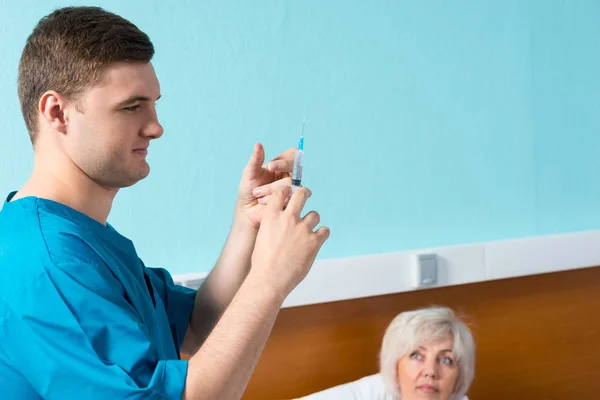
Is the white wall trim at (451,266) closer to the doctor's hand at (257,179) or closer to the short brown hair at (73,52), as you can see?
the doctor's hand at (257,179)

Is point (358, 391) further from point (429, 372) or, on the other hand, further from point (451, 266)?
point (451, 266)

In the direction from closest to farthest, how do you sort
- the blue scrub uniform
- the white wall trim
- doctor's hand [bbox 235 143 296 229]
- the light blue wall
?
the blue scrub uniform < doctor's hand [bbox 235 143 296 229] < the light blue wall < the white wall trim

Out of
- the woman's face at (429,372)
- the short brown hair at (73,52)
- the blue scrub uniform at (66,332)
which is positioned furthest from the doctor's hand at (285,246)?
the woman's face at (429,372)

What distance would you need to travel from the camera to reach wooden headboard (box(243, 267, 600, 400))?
233 centimetres

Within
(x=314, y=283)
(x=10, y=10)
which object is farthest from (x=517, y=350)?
(x=10, y=10)

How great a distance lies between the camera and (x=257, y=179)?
4.16 ft

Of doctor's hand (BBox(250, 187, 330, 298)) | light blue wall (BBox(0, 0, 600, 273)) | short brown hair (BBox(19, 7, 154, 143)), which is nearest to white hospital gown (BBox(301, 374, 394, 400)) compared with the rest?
light blue wall (BBox(0, 0, 600, 273))

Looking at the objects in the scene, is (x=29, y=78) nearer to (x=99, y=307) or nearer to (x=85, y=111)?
(x=85, y=111)

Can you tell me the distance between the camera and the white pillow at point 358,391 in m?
2.27

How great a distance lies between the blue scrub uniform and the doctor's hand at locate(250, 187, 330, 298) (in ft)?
0.53

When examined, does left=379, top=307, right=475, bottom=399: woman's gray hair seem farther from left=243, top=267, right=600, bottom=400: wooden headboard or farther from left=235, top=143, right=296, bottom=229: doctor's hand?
left=235, top=143, right=296, bottom=229: doctor's hand

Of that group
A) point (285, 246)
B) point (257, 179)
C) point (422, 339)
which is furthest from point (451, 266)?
point (285, 246)

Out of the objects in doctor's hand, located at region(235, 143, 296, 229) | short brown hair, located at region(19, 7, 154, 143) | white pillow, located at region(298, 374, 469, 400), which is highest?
short brown hair, located at region(19, 7, 154, 143)

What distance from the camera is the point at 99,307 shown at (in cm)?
91
